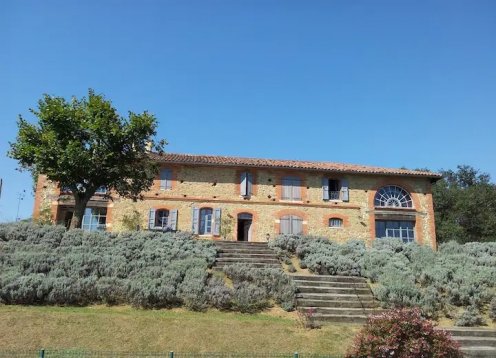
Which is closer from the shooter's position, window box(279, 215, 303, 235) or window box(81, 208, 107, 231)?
window box(81, 208, 107, 231)

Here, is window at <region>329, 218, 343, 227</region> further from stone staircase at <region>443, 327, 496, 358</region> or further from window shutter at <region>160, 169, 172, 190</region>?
stone staircase at <region>443, 327, 496, 358</region>

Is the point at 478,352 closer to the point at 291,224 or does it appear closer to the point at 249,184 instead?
the point at 291,224

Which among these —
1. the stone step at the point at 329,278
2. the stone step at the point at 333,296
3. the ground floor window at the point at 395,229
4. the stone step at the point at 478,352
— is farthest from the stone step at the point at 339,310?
the ground floor window at the point at 395,229

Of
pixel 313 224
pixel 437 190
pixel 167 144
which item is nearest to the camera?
pixel 167 144

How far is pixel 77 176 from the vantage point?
19172 mm

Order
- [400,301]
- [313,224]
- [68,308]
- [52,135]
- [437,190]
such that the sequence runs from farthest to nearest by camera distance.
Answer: [437,190]
[313,224]
[52,135]
[400,301]
[68,308]

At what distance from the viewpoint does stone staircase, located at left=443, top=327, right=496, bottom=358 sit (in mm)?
10016

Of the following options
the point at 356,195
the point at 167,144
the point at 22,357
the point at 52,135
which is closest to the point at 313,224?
the point at 356,195

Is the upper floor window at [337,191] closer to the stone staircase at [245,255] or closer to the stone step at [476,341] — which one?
the stone staircase at [245,255]

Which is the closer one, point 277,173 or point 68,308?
point 68,308

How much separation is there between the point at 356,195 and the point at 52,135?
1898 centimetres

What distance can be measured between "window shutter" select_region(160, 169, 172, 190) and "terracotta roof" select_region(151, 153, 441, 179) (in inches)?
30.3

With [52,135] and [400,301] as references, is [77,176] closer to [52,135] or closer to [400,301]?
[52,135]

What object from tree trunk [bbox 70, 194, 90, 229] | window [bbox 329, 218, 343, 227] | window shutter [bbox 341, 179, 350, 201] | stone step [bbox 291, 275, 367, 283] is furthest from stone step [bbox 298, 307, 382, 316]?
window shutter [bbox 341, 179, 350, 201]
